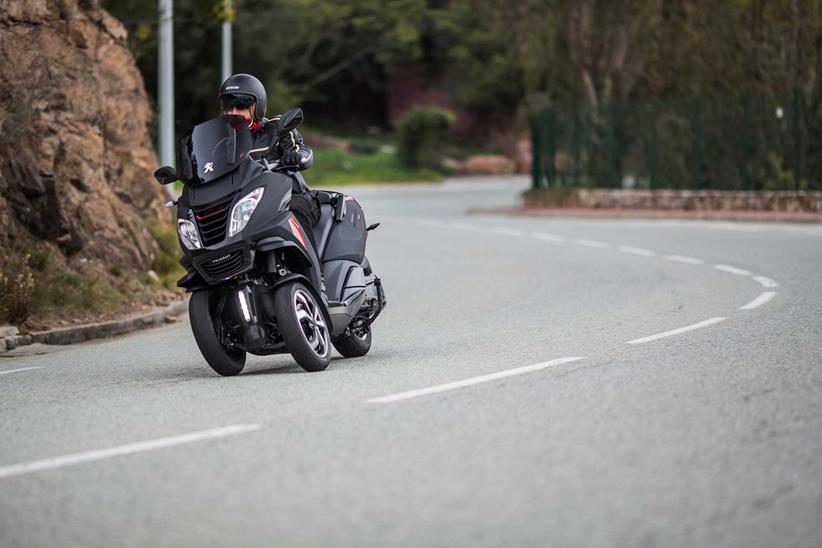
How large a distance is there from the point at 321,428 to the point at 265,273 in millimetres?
2386

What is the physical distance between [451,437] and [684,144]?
94.0ft

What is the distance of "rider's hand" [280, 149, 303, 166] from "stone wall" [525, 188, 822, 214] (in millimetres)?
23180

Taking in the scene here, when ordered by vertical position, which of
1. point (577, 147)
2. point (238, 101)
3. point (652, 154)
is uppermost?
point (577, 147)

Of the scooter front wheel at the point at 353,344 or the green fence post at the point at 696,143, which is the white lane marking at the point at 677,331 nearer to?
the scooter front wheel at the point at 353,344

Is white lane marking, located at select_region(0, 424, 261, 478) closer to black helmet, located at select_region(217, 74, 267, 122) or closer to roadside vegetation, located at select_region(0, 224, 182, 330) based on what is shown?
black helmet, located at select_region(217, 74, 267, 122)

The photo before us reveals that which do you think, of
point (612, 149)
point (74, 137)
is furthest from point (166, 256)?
point (612, 149)

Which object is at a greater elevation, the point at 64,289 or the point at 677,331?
the point at 64,289

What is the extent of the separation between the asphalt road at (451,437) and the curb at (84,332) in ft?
1.10

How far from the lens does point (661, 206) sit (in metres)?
35.1

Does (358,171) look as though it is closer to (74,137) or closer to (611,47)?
(611,47)

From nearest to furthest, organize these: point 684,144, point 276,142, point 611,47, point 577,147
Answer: point 276,142 → point 684,144 → point 577,147 → point 611,47

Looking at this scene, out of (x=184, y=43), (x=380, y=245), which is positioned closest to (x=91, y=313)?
(x=380, y=245)

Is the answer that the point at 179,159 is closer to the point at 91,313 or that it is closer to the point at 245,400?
the point at 245,400

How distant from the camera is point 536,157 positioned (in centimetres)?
3919
